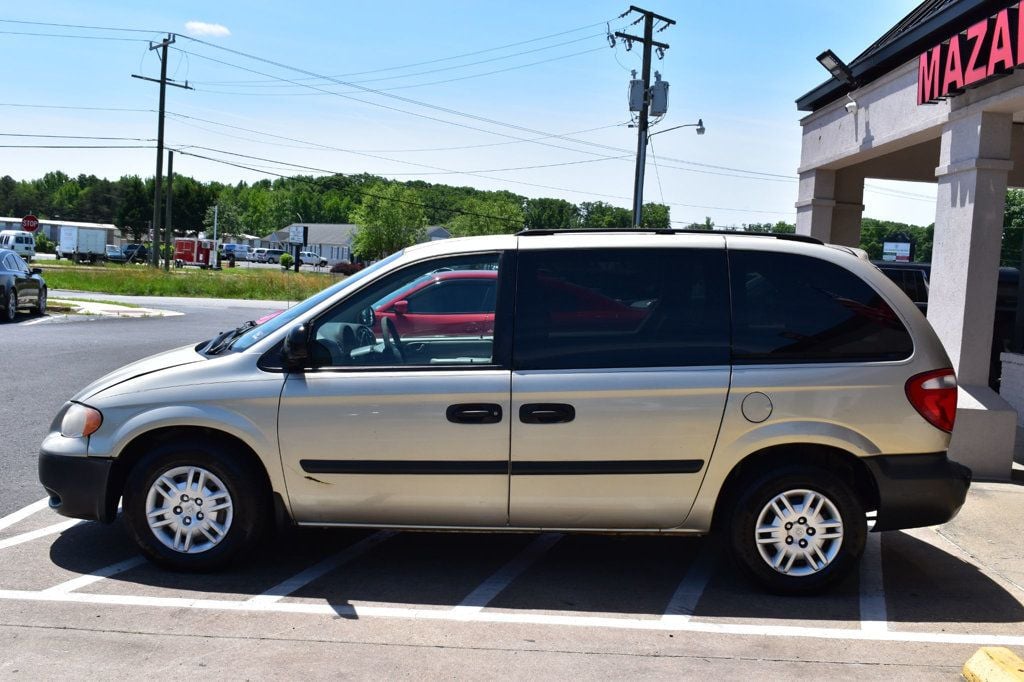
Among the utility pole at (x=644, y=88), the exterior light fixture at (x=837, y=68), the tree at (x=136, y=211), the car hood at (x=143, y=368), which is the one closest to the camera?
the car hood at (x=143, y=368)

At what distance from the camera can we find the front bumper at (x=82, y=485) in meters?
5.34

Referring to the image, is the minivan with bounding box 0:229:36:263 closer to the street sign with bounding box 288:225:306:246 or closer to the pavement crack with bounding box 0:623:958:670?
the street sign with bounding box 288:225:306:246

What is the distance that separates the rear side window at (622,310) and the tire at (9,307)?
18863 mm

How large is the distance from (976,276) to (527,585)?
5506 millimetres

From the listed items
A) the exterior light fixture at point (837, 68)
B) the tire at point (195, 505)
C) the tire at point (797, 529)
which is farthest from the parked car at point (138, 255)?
the tire at point (797, 529)

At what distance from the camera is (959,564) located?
5.98m

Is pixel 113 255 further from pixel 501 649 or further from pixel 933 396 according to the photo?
pixel 933 396

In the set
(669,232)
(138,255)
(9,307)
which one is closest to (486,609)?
(669,232)

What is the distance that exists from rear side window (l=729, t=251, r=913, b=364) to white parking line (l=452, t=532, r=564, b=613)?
5.79 ft

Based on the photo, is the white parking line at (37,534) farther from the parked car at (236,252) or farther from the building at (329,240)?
the building at (329,240)

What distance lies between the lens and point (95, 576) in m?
5.34

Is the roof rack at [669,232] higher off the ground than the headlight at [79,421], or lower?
higher

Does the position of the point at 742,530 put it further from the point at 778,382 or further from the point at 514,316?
the point at 514,316

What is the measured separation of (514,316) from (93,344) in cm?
1358
